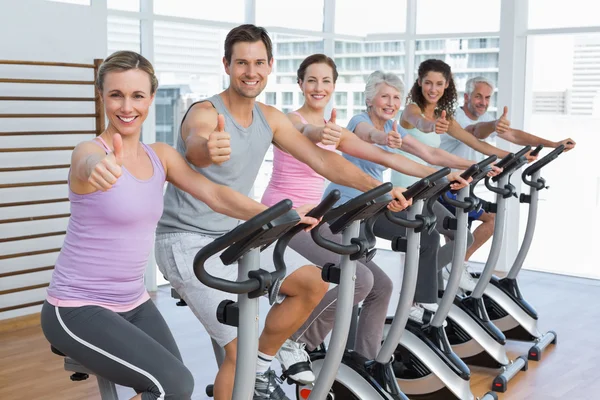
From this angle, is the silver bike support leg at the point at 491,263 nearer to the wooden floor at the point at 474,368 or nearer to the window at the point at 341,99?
the wooden floor at the point at 474,368

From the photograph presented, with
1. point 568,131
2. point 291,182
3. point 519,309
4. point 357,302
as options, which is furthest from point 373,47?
point 357,302

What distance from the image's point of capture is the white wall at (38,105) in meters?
4.99

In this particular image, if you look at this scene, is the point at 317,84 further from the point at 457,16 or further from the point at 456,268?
the point at 457,16

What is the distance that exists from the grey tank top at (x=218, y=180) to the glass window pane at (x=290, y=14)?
410 cm

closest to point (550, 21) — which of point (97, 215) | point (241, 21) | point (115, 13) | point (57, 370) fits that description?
point (241, 21)

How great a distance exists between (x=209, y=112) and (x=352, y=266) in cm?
73

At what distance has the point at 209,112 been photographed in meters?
2.81

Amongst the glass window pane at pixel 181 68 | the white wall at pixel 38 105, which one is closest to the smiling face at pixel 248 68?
the white wall at pixel 38 105

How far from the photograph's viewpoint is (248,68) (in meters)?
2.91

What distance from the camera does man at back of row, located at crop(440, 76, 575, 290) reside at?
516 cm

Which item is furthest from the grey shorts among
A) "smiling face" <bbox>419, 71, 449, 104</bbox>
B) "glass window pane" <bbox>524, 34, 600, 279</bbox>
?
Result: "glass window pane" <bbox>524, 34, 600, 279</bbox>

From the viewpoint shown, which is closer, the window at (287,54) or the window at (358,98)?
the window at (287,54)

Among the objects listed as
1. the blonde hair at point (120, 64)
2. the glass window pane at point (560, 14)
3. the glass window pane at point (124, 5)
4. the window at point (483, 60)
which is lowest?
the blonde hair at point (120, 64)

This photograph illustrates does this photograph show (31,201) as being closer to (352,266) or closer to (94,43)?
(94,43)
